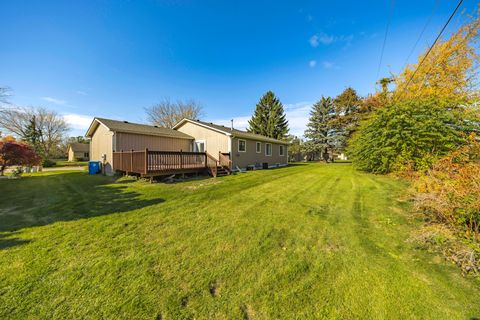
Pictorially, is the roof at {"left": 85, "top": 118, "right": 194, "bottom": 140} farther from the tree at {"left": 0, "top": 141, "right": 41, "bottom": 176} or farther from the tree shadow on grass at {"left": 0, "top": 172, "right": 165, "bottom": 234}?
the tree shadow on grass at {"left": 0, "top": 172, "right": 165, "bottom": 234}

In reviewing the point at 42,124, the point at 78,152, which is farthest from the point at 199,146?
the point at 78,152

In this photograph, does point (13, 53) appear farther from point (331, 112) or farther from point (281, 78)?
point (331, 112)

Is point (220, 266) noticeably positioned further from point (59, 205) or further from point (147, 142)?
point (147, 142)

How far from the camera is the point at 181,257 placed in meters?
2.68

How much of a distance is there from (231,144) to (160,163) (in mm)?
5364

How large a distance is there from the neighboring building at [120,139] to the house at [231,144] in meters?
1.27

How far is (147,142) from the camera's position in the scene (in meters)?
11.9

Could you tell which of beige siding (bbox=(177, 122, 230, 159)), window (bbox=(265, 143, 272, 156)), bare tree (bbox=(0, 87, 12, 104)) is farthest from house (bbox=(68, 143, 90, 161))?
window (bbox=(265, 143, 272, 156))

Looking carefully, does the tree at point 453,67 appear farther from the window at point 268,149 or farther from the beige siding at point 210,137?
the beige siding at point 210,137

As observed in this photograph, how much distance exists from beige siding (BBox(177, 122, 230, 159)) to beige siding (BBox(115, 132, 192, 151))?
1.04m

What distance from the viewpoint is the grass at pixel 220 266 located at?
1854 millimetres

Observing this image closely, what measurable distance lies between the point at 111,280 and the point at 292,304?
219 centimetres

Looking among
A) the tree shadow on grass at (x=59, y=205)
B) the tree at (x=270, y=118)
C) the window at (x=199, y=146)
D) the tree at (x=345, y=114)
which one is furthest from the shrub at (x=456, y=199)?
the tree at (x=270, y=118)

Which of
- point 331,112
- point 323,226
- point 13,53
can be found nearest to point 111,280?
point 323,226
